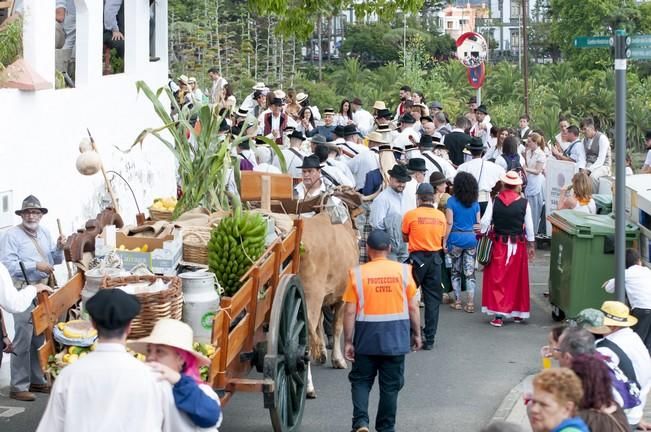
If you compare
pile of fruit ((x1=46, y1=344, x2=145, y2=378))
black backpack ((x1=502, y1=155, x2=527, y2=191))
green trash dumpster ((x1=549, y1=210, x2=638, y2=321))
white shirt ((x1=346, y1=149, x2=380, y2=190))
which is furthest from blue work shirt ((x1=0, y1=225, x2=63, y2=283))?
black backpack ((x1=502, y1=155, x2=527, y2=191))

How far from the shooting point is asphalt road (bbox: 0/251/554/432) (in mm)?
10766

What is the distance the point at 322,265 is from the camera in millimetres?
11289

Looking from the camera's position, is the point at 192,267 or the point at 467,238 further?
the point at 467,238

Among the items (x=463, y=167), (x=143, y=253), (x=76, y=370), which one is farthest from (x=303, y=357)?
(x=463, y=167)

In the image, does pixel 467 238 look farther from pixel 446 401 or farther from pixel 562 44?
pixel 562 44

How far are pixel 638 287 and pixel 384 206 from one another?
11.1 ft

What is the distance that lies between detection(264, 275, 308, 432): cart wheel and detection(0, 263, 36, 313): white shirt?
171cm

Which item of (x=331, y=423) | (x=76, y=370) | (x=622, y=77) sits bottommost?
(x=331, y=423)

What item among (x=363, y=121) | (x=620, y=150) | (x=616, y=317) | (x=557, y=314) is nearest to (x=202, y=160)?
(x=620, y=150)

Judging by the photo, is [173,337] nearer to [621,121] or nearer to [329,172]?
[621,121]

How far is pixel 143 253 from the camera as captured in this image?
880cm

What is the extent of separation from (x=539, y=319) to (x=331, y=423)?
5.10m

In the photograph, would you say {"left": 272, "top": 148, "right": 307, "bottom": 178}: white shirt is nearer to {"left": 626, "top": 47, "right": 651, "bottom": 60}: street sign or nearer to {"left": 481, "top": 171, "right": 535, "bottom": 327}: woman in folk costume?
{"left": 481, "top": 171, "right": 535, "bottom": 327}: woman in folk costume

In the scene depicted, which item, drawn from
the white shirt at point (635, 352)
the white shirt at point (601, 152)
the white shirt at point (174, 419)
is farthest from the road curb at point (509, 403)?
the white shirt at point (601, 152)
